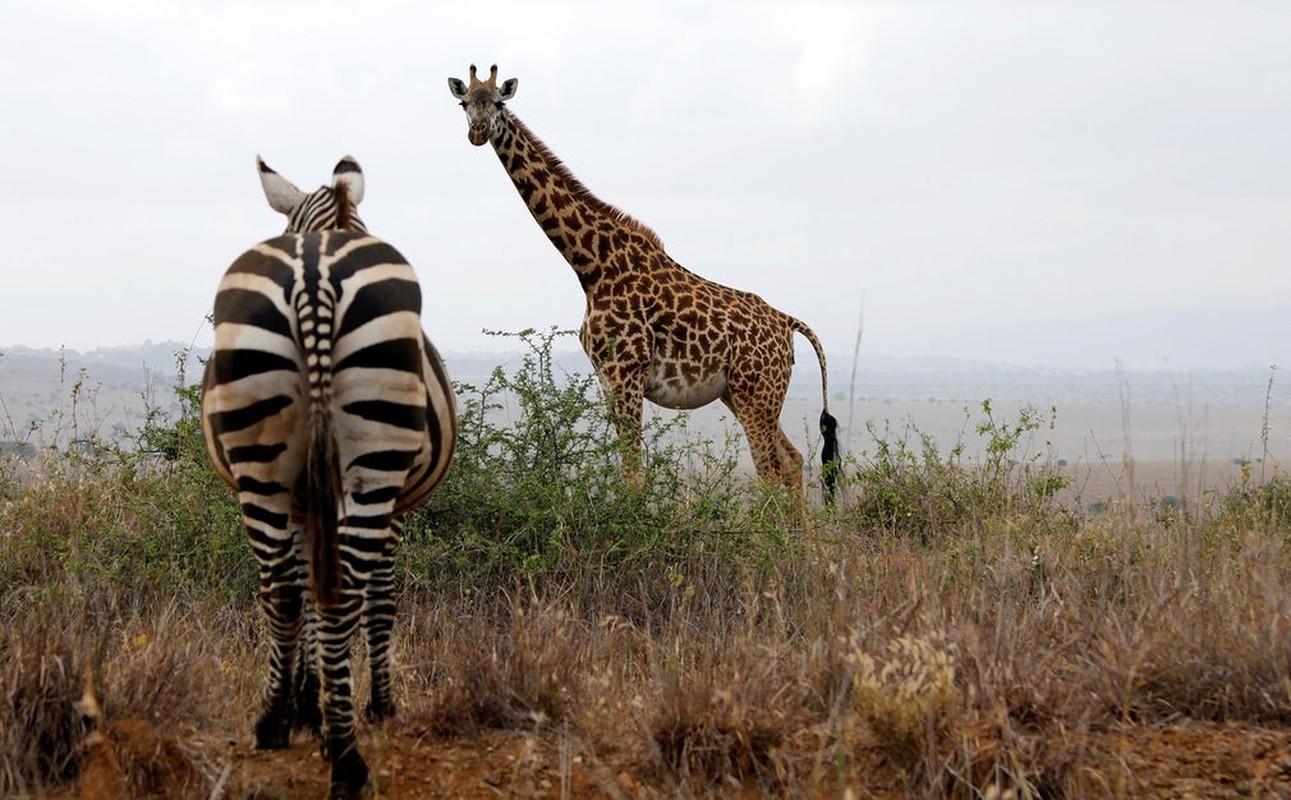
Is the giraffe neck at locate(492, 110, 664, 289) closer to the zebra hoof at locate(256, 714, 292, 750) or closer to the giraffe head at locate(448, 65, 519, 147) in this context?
the giraffe head at locate(448, 65, 519, 147)

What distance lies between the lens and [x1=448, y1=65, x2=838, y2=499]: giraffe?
938cm

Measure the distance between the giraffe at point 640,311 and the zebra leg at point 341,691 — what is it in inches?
209

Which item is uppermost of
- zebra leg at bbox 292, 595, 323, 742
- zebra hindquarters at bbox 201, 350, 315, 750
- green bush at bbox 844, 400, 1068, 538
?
zebra hindquarters at bbox 201, 350, 315, 750

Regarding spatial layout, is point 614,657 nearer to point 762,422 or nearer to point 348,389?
point 348,389

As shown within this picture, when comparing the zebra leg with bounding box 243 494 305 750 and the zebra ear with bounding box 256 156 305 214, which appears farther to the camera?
the zebra ear with bounding box 256 156 305 214

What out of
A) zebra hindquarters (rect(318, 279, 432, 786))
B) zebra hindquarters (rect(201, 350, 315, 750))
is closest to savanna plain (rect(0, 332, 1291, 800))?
zebra hindquarters (rect(318, 279, 432, 786))

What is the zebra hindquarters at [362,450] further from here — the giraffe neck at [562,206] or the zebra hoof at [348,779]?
the giraffe neck at [562,206]

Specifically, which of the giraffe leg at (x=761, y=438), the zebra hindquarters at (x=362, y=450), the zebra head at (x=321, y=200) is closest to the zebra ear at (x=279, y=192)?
the zebra head at (x=321, y=200)

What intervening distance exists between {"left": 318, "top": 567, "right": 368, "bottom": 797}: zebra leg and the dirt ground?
0.08m

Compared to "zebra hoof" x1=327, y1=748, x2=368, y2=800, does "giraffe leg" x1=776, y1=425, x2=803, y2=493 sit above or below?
above

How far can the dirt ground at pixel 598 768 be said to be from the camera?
3.71 m

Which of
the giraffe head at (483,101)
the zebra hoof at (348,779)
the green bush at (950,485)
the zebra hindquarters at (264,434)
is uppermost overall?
the giraffe head at (483,101)

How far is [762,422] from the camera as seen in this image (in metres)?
10.2

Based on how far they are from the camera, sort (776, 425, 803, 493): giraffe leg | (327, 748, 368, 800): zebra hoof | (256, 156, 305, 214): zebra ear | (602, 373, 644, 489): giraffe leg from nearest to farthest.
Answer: (327, 748, 368, 800): zebra hoof < (256, 156, 305, 214): zebra ear < (602, 373, 644, 489): giraffe leg < (776, 425, 803, 493): giraffe leg
